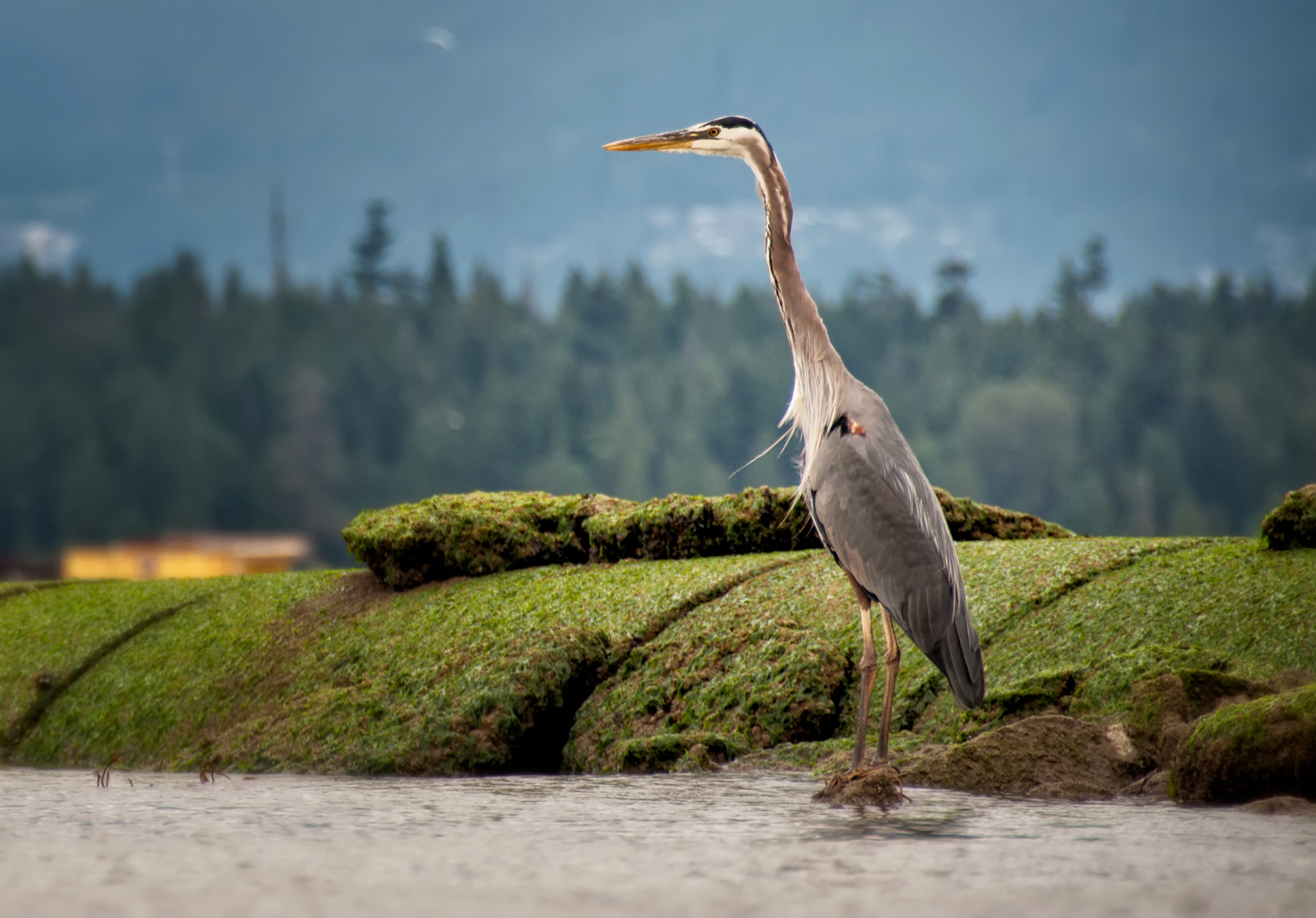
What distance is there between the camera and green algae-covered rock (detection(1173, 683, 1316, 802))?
489cm

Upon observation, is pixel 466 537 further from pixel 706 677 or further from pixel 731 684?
pixel 731 684

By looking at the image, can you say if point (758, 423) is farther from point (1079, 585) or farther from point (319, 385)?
point (1079, 585)

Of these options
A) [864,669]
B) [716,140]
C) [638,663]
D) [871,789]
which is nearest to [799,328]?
[716,140]

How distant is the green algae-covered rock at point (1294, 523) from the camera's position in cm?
702

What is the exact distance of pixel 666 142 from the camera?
236 inches

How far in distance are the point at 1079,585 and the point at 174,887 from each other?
5.43 meters

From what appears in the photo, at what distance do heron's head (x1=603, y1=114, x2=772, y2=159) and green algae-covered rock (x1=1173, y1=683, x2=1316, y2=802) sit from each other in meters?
3.14

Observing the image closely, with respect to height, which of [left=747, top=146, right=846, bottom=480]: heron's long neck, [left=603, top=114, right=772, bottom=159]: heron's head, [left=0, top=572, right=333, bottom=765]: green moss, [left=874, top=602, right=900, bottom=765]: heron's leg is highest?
[left=603, top=114, right=772, bottom=159]: heron's head

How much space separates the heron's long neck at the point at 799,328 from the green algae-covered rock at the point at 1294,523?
305 centimetres

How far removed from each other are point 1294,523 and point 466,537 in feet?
18.5

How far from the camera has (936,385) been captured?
107m

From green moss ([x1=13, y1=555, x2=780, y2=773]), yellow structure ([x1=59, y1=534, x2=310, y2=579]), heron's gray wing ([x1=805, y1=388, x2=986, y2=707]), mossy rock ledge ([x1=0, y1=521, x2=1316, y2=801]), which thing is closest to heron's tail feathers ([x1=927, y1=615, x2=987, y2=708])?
heron's gray wing ([x1=805, y1=388, x2=986, y2=707])

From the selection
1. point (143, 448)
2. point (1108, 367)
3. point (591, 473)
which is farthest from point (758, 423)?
point (143, 448)

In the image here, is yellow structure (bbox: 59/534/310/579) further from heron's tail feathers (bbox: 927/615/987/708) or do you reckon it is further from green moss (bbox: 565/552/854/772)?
heron's tail feathers (bbox: 927/615/987/708)
